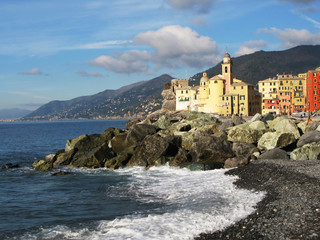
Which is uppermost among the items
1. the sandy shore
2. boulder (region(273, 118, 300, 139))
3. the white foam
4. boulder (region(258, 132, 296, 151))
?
boulder (region(273, 118, 300, 139))

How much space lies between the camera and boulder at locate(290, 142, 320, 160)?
94.9 ft

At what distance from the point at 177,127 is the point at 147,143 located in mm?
12026

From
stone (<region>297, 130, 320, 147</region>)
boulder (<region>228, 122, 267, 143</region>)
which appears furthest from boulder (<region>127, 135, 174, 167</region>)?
stone (<region>297, 130, 320, 147</region>)

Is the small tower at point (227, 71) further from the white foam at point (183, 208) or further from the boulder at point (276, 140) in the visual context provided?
the white foam at point (183, 208)

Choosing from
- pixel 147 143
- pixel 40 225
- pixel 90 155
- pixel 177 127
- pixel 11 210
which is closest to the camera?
pixel 40 225

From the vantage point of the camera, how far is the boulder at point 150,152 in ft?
109

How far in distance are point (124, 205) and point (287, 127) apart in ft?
76.5

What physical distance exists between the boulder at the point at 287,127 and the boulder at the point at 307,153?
520 cm

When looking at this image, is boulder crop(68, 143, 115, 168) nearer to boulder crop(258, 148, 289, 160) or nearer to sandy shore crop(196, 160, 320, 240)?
sandy shore crop(196, 160, 320, 240)

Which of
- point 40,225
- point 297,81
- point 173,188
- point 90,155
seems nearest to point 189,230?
point 40,225

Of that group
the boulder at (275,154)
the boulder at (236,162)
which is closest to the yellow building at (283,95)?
the boulder at (275,154)

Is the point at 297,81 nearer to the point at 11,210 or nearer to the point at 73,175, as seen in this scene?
the point at 73,175

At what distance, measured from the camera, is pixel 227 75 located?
114 m

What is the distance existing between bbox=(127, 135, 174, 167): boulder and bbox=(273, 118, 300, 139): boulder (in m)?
12.8
